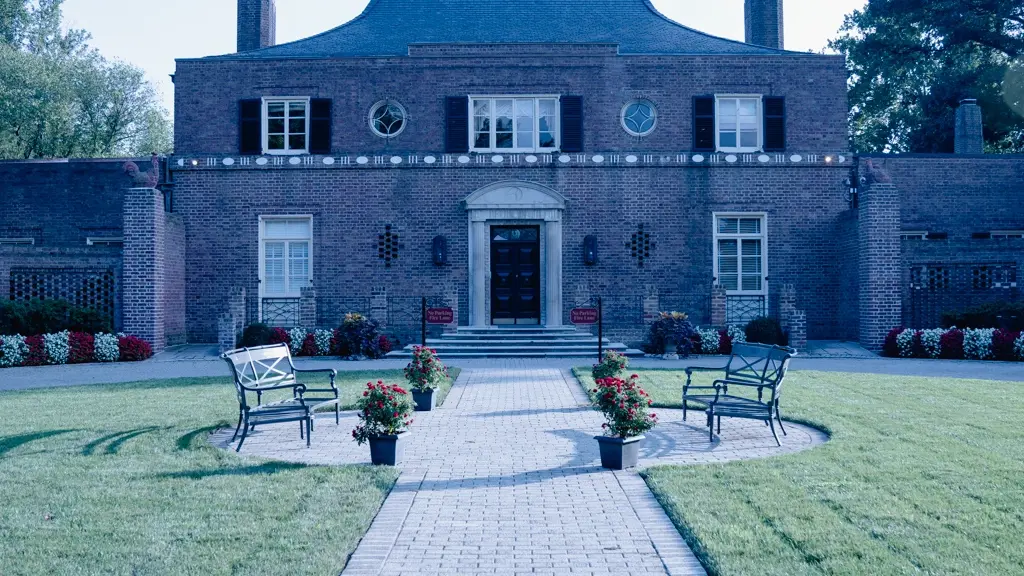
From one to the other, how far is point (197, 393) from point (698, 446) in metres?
6.86

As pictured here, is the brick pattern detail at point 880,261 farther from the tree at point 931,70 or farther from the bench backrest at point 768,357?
the tree at point 931,70

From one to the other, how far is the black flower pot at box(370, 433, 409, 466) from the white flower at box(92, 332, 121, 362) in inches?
452

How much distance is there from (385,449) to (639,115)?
542 inches

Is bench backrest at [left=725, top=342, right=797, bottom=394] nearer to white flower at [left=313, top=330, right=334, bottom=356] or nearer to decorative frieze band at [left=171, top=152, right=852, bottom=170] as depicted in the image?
decorative frieze band at [left=171, top=152, right=852, bottom=170]

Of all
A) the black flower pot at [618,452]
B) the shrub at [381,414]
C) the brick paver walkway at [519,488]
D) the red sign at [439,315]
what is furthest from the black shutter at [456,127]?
the black flower pot at [618,452]

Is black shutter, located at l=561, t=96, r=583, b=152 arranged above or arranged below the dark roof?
below

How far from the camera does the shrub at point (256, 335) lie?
1631cm

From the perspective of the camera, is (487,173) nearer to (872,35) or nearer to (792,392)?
(792,392)

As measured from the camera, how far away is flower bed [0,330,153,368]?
15039mm

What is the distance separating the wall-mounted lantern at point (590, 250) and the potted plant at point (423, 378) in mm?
8743

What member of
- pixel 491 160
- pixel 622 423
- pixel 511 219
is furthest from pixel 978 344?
pixel 622 423

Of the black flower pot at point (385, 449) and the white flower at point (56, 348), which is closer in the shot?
the black flower pot at point (385, 449)

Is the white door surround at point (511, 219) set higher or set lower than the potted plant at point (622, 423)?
higher

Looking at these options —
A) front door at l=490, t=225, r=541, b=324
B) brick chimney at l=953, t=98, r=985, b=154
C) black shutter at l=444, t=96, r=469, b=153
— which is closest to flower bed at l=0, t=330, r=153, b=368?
front door at l=490, t=225, r=541, b=324
